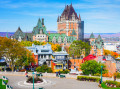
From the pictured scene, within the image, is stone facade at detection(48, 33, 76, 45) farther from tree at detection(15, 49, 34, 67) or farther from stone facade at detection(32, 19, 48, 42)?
tree at detection(15, 49, 34, 67)

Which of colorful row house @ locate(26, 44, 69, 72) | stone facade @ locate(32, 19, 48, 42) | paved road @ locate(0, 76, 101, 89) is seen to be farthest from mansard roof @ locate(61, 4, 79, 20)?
paved road @ locate(0, 76, 101, 89)

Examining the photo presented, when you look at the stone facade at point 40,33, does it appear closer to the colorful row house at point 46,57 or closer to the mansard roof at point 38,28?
the mansard roof at point 38,28

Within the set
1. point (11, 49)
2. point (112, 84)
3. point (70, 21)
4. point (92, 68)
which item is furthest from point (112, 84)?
point (70, 21)

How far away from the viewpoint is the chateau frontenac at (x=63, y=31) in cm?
14012

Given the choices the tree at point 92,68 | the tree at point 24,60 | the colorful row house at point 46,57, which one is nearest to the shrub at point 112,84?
the tree at point 92,68

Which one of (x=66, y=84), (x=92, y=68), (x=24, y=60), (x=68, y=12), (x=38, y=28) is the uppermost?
(x=68, y=12)

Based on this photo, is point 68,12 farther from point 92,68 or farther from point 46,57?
point 92,68

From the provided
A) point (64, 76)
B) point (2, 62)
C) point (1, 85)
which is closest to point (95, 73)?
point (64, 76)

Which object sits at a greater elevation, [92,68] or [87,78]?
[92,68]

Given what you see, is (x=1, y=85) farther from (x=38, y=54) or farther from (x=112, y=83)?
(x=38, y=54)

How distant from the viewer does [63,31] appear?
16525 centimetres

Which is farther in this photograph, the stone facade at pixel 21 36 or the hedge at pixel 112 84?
the stone facade at pixel 21 36

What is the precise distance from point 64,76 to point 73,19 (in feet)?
388

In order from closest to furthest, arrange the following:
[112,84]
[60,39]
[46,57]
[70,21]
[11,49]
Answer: [112,84]
[11,49]
[46,57]
[60,39]
[70,21]
